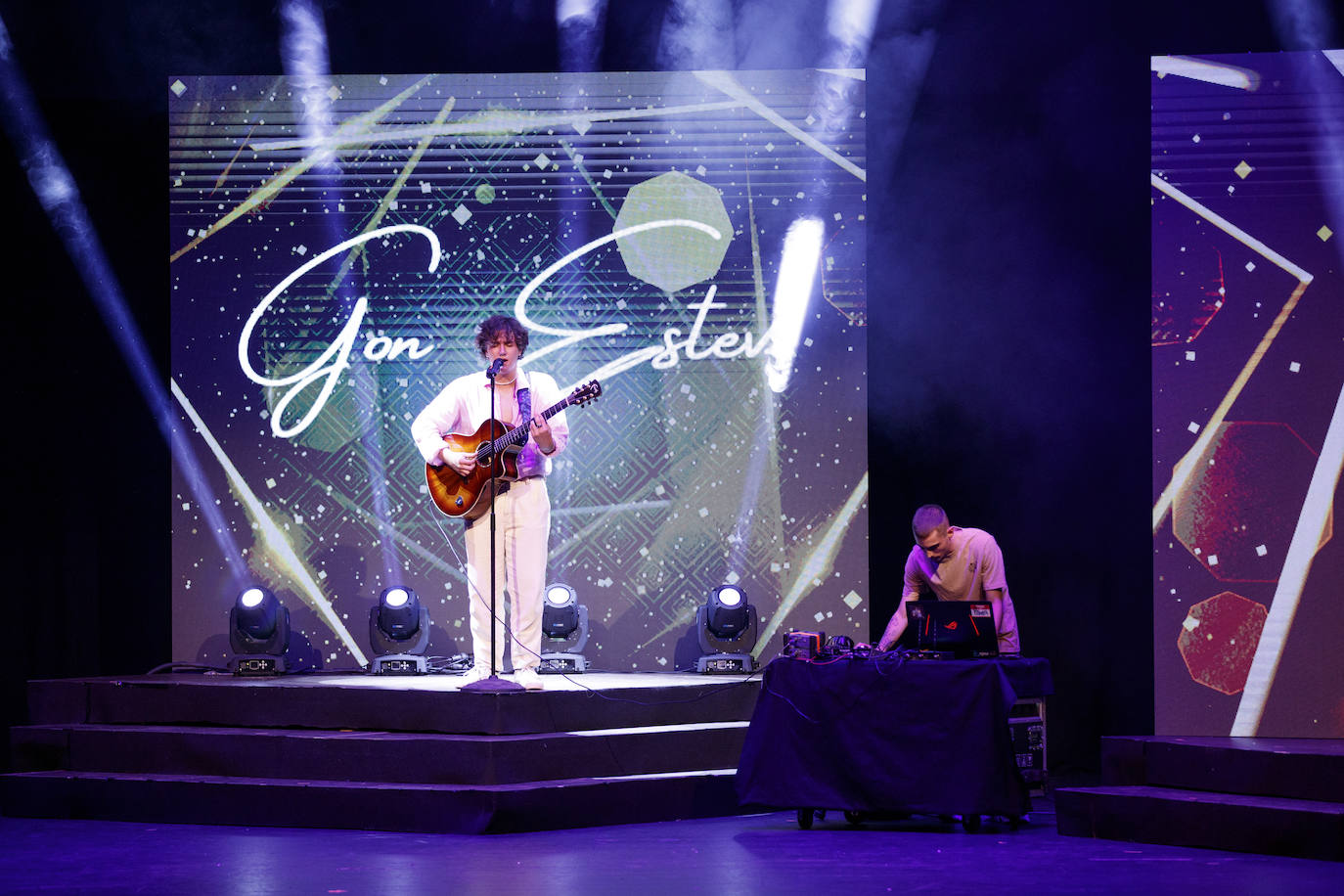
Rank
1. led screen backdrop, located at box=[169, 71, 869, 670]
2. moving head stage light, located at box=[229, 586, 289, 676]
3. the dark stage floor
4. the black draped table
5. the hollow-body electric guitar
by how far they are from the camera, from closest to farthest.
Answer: the dark stage floor, the black draped table, the hollow-body electric guitar, moving head stage light, located at box=[229, 586, 289, 676], led screen backdrop, located at box=[169, 71, 869, 670]

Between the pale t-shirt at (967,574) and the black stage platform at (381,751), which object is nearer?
the black stage platform at (381,751)

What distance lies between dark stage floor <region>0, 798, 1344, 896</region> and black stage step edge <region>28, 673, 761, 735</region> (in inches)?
23.4

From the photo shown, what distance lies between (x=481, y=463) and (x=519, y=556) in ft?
1.57

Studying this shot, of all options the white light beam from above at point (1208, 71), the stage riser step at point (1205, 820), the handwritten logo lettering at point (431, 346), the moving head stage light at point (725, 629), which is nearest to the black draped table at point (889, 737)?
the stage riser step at point (1205, 820)

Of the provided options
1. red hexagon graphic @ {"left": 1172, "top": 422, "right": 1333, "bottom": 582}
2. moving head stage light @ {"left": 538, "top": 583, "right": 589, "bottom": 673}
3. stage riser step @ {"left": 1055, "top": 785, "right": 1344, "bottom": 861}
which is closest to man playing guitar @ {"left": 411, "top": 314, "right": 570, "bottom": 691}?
moving head stage light @ {"left": 538, "top": 583, "right": 589, "bottom": 673}

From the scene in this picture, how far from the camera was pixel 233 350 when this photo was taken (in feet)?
27.7

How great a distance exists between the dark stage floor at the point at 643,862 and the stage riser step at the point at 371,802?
0.37ft

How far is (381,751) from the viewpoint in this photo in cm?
640

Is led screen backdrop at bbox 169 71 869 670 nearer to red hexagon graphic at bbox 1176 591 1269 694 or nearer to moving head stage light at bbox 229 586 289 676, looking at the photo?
moving head stage light at bbox 229 586 289 676

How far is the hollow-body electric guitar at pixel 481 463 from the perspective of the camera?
21.5ft

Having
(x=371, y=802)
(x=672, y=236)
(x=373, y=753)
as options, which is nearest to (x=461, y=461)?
(x=373, y=753)

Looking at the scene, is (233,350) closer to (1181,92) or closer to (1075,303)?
(1075,303)

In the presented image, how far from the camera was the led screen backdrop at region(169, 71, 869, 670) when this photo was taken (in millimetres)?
8203

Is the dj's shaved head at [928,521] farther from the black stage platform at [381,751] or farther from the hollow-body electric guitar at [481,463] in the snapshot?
the hollow-body electric guitar at [481,463]
